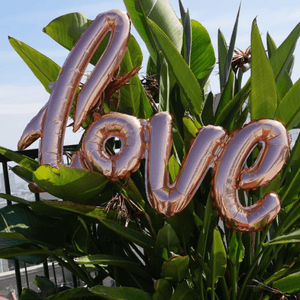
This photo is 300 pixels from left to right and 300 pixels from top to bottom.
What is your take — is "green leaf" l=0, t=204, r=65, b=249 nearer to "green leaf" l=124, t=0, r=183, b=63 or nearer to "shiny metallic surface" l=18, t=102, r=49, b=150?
"shiny metallic surface" l=18, t=102, r=49, b=150

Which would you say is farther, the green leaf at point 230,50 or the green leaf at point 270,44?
the green leaf at point 270,44

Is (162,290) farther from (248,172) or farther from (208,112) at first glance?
(208,112)

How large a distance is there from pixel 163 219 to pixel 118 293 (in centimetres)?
35

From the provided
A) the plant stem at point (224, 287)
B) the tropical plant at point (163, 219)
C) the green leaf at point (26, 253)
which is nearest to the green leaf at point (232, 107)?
the tropical plant at point (163, 219)

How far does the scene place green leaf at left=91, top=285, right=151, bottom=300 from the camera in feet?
3.76

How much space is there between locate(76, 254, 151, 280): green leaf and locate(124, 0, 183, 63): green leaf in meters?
0.83

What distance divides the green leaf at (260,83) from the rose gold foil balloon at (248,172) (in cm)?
12

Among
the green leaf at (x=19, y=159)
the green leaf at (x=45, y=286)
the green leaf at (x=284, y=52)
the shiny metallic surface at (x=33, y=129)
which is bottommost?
the green leaf at (x=45, y=286)

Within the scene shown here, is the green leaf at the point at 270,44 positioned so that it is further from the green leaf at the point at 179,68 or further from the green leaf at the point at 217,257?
the green leaf at the point at 217,257

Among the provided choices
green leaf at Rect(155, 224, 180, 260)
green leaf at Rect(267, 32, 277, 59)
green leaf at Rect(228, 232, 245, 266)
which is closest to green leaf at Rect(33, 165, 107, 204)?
green leaf at Rect(155, 224, 180, 260)

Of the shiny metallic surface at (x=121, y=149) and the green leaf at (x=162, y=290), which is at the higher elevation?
the shiny metallic surface at (x=121, y=149)

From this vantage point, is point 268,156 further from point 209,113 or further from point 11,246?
point 11,246

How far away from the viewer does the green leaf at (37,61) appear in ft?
4.78

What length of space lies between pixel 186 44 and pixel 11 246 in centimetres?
96
